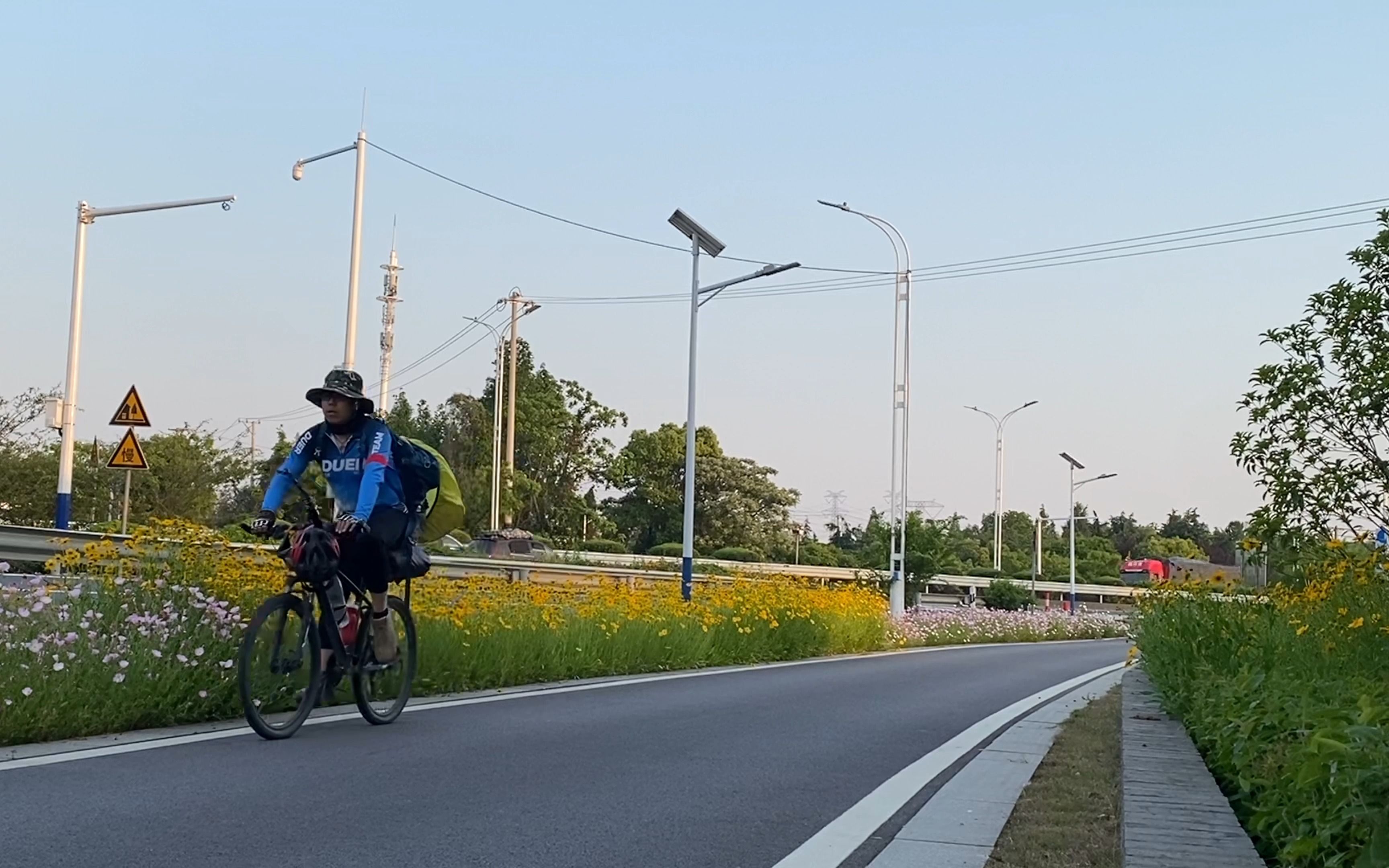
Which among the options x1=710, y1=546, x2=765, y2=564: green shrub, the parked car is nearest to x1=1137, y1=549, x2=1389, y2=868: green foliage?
the parked car

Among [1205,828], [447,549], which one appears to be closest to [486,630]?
[1205,828]

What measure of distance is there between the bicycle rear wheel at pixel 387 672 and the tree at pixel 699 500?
72967mm

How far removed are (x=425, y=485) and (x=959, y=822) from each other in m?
3.67

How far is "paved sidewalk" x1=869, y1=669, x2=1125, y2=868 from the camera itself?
5648 millimetres

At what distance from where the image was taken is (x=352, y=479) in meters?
8.07

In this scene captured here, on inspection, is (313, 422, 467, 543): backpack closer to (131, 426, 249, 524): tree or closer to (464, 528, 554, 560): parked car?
(464, 528, 554, 560): parked car

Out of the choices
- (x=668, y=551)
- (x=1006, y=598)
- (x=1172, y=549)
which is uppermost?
(x=1172, y=549)

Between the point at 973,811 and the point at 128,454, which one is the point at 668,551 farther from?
the point at 973,811

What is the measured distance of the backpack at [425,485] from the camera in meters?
8.29

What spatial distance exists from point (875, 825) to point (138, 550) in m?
5.24

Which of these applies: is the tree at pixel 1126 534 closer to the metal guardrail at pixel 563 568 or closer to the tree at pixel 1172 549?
the tree at pixel 1172 549

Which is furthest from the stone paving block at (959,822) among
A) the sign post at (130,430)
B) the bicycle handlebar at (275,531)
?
the sign post at (130,430)

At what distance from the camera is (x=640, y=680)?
12977mm

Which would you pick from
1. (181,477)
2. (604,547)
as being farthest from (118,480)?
(604,547)
